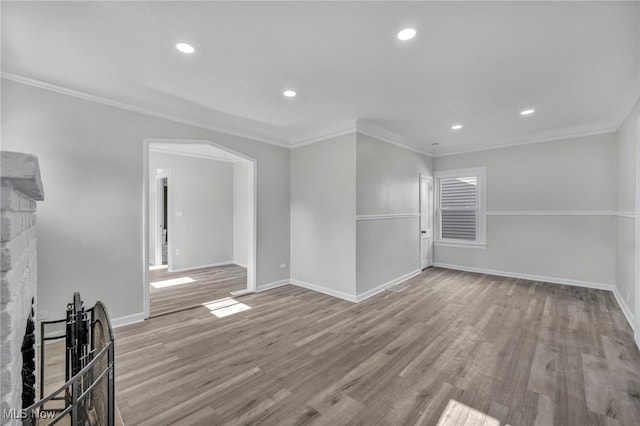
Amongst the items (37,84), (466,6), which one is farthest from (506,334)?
(37,84)

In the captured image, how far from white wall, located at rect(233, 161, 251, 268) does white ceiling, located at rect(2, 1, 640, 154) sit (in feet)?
9.06

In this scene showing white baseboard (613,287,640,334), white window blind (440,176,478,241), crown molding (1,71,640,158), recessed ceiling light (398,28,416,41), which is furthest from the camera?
white window blind (440,176,478,241)

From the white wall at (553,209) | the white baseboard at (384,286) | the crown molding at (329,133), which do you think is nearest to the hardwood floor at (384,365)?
the white baseboard at (384,286)

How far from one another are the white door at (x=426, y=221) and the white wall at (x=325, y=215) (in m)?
2.36

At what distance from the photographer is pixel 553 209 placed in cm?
472

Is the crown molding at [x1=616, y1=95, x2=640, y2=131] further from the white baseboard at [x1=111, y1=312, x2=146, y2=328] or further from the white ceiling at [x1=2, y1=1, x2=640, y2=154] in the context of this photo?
the white baseboard at [x1=111, y1=312, x2=146, y2=328]

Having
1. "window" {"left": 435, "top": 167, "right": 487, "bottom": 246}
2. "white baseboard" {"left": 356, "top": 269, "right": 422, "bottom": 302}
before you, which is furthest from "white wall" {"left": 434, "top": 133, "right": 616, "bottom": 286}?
"white baseboard" {"left": 356, "top": 269, "right": 422, "bottom": 302}

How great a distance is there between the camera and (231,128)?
408cm

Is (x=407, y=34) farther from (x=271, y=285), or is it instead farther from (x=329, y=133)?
(x=271, y=285)

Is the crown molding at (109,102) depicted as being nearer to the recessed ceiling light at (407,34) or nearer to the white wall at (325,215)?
the white wall at (325,215)

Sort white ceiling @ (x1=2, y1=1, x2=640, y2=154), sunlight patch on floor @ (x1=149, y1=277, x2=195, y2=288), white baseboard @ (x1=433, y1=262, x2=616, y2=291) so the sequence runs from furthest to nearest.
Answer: sunlight patch on floor @ (x1=149, y1=277, x2=195, y2=288) → white baseboard @ (x1=433, y1=262, x2=616, y2=291) → white ceiling @ (x1=2, y1=1, x2=640, y2=154)

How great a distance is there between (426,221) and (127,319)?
5.46m

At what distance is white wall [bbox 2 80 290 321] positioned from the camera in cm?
263

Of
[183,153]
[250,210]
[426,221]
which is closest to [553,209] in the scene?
[426,221]
